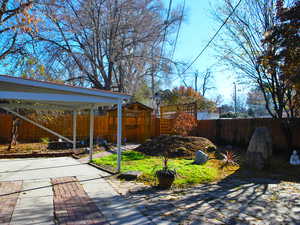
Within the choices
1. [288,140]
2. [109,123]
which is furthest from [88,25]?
[288,140]

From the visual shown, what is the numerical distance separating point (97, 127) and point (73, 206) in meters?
11.1

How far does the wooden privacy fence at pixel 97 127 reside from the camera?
13023 mm

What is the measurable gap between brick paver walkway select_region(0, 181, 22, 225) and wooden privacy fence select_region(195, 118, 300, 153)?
916 cm

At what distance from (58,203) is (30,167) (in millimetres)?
3745

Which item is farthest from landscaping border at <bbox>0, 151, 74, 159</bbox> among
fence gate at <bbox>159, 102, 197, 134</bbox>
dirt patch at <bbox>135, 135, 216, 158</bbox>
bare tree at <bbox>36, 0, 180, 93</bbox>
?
bare tree at <bbox>36, 0, 180, 93</bbox>

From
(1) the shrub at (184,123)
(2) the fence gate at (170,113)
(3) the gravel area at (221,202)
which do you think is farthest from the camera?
(2) the fence gate at (170,113)

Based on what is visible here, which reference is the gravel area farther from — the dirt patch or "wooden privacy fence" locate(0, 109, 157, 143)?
"wooden privacy fence" locate(0, 109, 157, 143)

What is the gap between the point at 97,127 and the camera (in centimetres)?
1472

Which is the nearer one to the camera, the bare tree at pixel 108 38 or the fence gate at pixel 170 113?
the fence gate at pixel 170 113

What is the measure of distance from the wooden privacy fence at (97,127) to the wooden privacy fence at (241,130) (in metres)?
3.59

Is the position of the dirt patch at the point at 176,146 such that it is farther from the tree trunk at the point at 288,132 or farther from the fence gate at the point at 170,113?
the fence gate at the point at 170,113

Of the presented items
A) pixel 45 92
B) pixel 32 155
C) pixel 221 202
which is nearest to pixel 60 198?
pixel 45 92

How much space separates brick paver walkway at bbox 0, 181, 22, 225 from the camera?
11.1ft

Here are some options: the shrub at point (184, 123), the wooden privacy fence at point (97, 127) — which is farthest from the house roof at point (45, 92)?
the wooden privacy fence at point (97, 127)
